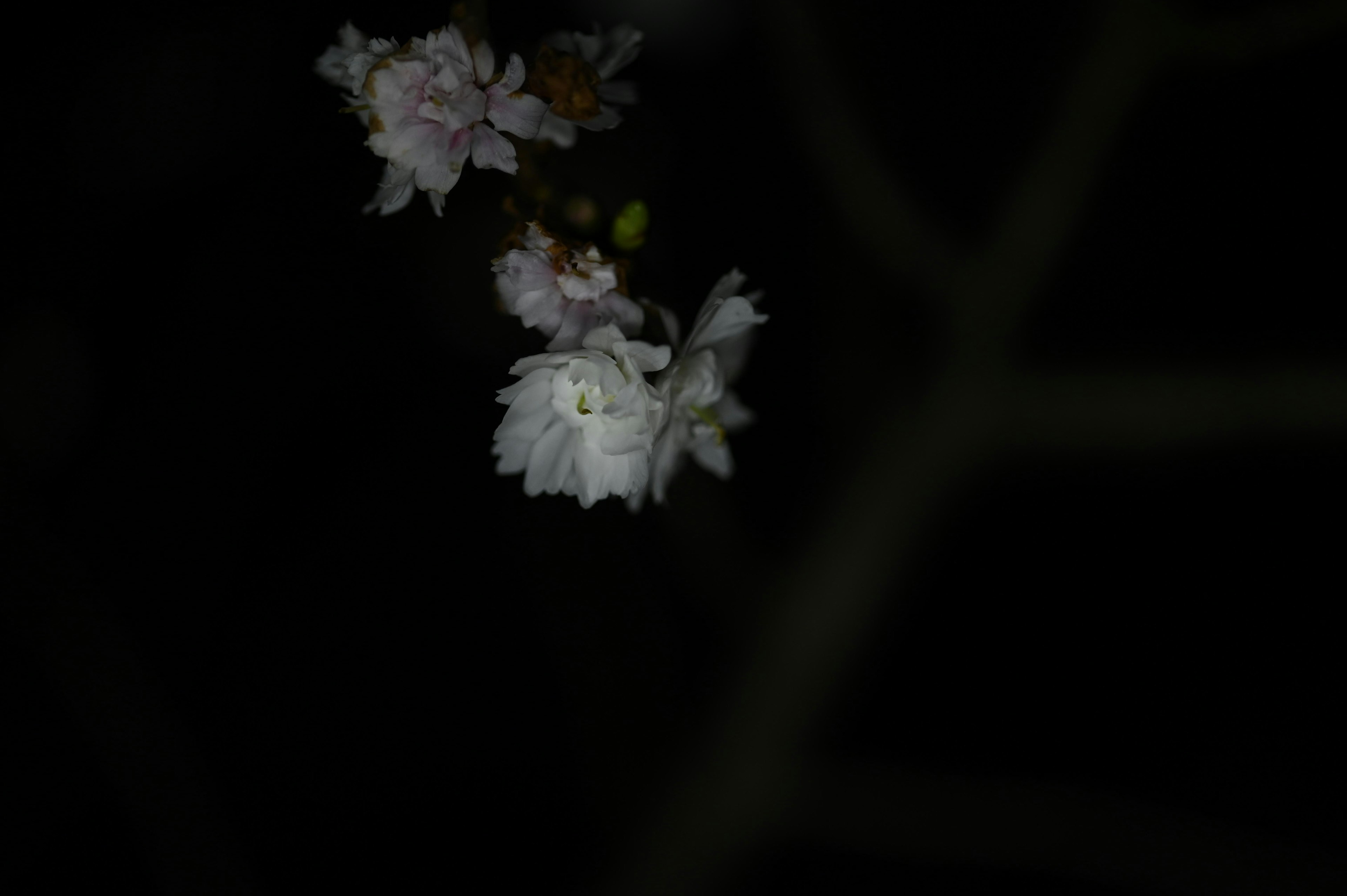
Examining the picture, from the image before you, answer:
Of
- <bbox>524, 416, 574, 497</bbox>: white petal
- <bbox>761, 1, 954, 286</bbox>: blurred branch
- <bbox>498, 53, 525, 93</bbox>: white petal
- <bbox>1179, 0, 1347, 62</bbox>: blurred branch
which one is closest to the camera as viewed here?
<bbox>498, 53, 525, 93</bbox>: white petal

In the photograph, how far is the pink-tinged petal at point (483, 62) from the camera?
723 mm

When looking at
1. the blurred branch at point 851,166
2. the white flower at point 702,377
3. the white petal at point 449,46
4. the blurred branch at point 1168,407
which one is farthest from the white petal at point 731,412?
the blurred branch at point 1168,407

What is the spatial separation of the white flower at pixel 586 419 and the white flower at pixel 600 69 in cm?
20

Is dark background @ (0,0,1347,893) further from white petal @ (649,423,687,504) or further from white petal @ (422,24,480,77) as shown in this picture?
white petal @ (422,24,480,77)

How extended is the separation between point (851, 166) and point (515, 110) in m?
1.06

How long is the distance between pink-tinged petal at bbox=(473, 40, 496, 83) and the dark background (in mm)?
1125

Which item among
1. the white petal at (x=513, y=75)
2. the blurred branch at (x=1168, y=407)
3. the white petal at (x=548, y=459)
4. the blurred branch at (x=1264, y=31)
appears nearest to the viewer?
the white petal at (x=513, y=75)

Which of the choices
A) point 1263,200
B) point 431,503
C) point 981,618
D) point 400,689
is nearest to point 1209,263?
point 1263,200

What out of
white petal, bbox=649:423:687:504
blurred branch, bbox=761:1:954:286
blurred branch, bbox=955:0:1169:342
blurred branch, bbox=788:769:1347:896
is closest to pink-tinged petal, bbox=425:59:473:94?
white petal, bbox=649:423:687:504

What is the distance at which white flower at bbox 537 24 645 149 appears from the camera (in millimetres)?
759

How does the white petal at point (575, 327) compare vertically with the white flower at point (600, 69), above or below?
below

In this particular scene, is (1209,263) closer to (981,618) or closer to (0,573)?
(981,618)

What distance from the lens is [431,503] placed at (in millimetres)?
2094

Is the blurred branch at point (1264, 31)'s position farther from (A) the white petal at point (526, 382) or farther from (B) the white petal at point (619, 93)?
(A) the white petal at point (526, 382)
